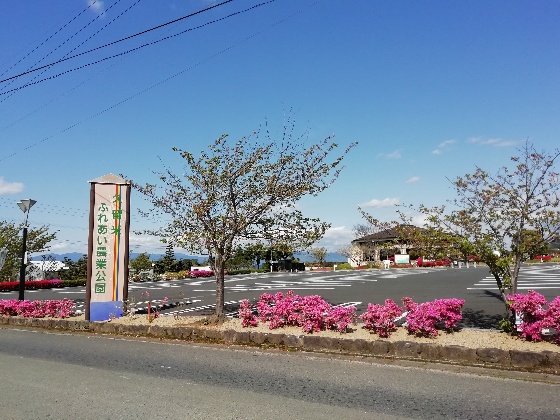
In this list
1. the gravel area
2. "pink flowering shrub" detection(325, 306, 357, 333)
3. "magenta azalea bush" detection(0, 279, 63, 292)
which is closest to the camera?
the gravel area

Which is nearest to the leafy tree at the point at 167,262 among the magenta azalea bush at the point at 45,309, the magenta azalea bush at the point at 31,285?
the magenta azalea bush at the point at 31,285

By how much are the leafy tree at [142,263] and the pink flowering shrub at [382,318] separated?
43764mm

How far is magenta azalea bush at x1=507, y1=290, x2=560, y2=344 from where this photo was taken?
7.16 metres

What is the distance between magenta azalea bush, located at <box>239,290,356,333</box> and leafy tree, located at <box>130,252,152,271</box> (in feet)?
136

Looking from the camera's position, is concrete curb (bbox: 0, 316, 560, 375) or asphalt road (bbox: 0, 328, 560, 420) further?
concrete curb (bbox: 0, 316, 560, 375)

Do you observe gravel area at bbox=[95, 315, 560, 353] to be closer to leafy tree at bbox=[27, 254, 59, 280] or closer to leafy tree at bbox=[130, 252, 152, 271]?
leafy tree at bbox=[27, 254, 59, 280]

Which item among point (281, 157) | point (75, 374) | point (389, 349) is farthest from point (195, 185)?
point (389, 349)

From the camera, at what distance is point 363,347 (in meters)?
8.21

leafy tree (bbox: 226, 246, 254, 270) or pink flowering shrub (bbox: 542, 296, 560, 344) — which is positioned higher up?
leafy tree (bbox: 226, 246, 254, 270)

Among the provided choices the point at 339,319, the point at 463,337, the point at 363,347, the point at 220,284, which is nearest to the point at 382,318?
the point at 363,347

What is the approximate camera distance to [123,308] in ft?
42.3

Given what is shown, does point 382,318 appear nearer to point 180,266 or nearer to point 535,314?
point 535,314

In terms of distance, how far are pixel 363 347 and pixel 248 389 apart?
9.68 ft

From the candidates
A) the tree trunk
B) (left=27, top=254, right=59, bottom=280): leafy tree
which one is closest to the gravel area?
the tree trunk
